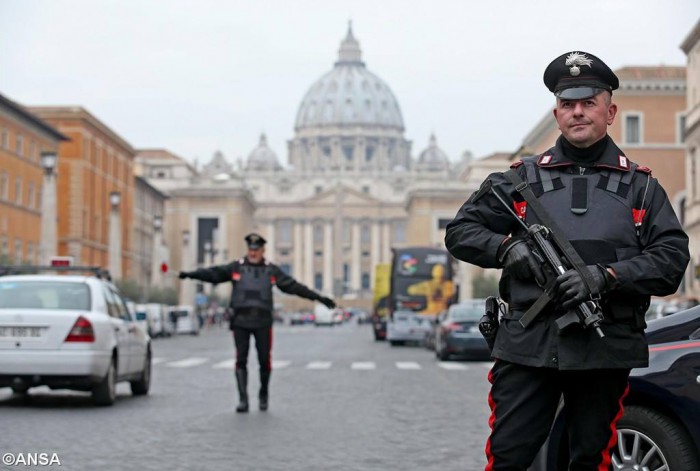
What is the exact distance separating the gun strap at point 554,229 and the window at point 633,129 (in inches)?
3018

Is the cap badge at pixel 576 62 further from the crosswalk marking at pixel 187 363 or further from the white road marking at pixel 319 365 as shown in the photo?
the crosswalk marking at pixel 187 363

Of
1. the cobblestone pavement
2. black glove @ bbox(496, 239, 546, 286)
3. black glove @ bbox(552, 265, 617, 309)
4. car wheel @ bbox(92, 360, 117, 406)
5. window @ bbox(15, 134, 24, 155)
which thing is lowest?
the cobblestone pavement

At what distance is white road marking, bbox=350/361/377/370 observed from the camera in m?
27.6

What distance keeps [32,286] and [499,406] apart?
10927 millimetres

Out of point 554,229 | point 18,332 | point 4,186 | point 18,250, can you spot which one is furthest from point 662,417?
point 18,250

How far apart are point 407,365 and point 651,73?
2199 inches

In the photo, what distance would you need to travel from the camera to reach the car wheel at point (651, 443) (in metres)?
6.89

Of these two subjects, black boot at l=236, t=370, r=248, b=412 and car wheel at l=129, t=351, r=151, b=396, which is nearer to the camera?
black boot at l=236, t=370, r=248, b=412

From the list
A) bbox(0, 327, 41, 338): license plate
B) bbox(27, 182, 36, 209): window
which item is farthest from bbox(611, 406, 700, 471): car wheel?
bbox(27, 182, 36, 209): window

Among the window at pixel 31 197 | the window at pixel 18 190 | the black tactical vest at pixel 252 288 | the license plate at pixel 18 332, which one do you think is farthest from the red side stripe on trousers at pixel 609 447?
the window at pixel 31 197

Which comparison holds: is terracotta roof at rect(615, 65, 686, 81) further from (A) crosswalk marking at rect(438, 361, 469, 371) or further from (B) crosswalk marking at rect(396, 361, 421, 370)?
(A) crosswalk marking at rect(438, 361, 469, 371)

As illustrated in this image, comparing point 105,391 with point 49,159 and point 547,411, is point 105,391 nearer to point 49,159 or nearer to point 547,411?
point 547,411

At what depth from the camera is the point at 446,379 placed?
75.2ft

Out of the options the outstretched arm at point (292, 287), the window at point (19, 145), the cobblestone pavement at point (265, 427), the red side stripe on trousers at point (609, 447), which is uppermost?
the window at point (19, 145)
